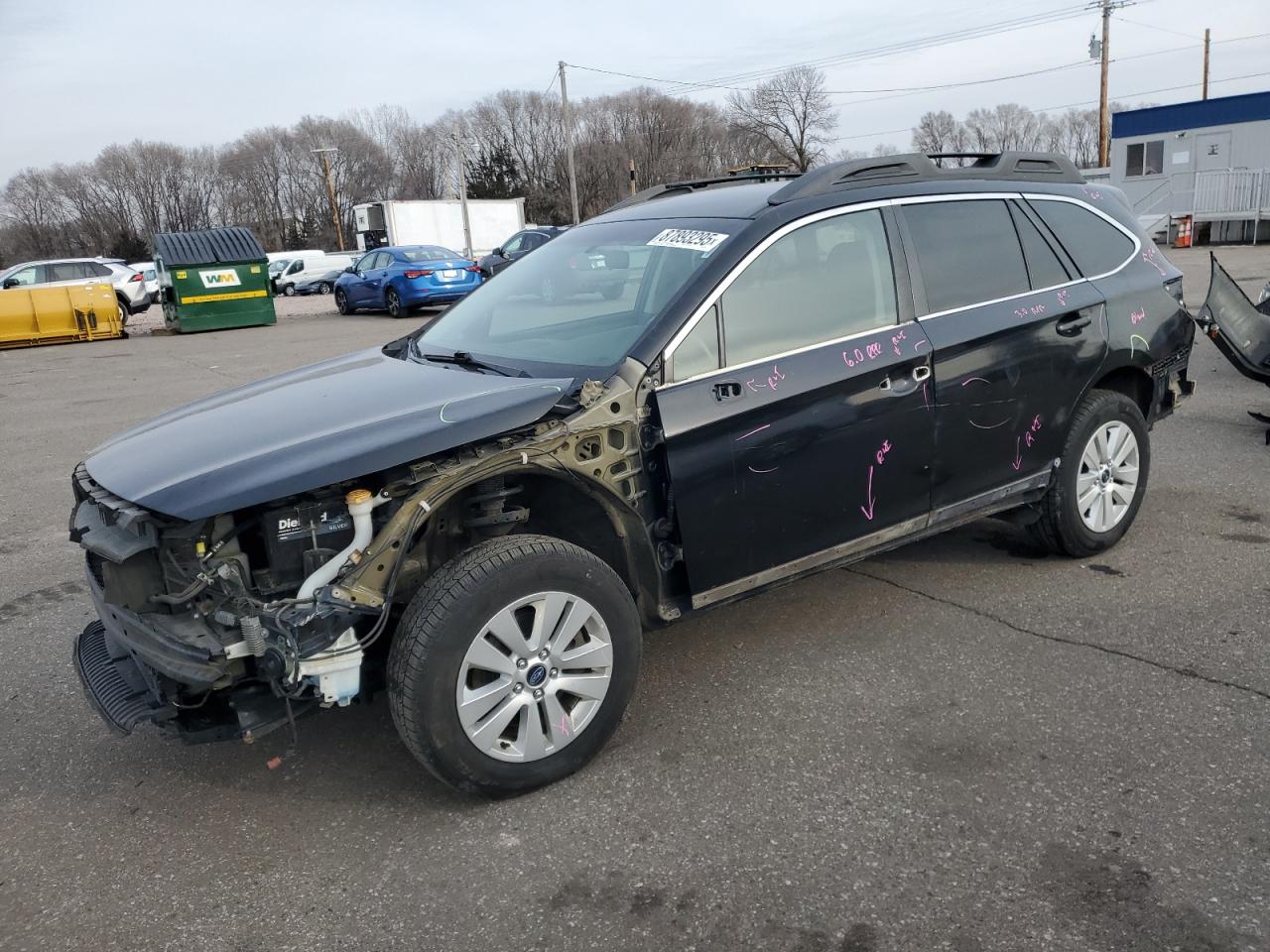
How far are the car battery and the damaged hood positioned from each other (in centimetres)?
14

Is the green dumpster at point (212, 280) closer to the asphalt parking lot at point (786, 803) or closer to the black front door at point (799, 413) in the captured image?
the asphalt parking lot at point (786, 803)

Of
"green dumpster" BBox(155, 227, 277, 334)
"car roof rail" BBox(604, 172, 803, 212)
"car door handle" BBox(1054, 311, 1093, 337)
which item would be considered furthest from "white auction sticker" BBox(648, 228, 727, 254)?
"green dumpster" BBox(155, 227, 277, 334)

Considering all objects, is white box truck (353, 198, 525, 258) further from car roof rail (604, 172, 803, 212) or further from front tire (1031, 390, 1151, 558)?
front tire (1031, 390, 1151, 558)

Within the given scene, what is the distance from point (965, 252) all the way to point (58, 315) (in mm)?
20608

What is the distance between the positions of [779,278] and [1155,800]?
207cm

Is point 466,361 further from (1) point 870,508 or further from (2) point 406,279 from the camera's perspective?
(2) point 406,279

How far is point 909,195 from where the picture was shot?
409 cm

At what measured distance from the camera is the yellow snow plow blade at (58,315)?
64.2 feet

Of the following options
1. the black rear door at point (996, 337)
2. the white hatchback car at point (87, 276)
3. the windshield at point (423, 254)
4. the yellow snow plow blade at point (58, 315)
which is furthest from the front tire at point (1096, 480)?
the white hatchback car at point (87, 276)

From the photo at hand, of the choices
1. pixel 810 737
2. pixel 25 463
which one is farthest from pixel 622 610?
pixel 25 463

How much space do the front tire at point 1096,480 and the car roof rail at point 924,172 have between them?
1087 millimetres

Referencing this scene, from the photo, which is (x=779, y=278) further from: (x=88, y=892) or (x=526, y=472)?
(x=88, y=892)

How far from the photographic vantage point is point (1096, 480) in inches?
186

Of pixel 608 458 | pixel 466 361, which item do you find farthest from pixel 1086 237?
pixel 466 361
